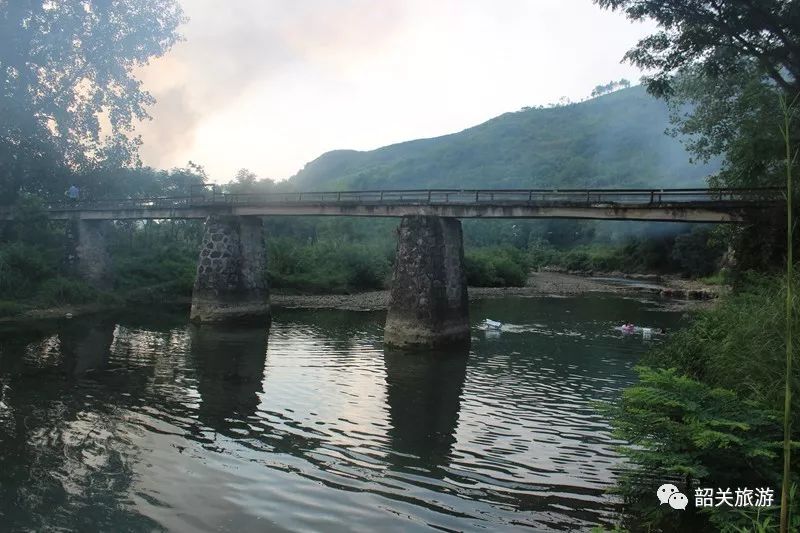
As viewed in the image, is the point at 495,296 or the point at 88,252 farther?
the point at 495,296

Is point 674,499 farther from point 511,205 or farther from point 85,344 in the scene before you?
point 85,344

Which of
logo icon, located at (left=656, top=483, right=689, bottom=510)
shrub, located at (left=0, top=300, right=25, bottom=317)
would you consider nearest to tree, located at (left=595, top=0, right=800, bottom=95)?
logo icon, located at (left=656, top=483, right=689, bottom=510)

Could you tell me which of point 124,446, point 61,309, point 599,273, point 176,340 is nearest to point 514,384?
point 124,446

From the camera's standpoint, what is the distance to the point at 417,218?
25828 mm

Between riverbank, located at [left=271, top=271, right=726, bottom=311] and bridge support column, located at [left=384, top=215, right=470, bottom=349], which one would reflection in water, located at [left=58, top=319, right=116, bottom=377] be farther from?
riverbank, located at [left=271, top=271, right=726, bottom=311]

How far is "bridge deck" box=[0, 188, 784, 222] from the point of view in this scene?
2020 cm

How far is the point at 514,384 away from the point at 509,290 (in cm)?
3909

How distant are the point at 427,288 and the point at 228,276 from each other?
523 inches

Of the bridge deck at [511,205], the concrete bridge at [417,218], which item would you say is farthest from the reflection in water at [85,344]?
the bridge deck at [511,205]

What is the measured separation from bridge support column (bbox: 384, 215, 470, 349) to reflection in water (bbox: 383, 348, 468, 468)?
A: 3.35ft

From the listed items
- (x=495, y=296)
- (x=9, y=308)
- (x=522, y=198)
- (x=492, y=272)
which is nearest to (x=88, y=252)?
(x=9, y=308)

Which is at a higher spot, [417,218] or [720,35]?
[720,35]

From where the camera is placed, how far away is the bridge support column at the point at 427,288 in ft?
82.3

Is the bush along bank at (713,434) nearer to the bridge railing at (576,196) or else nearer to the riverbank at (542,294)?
the bridge railing at (576,196)
